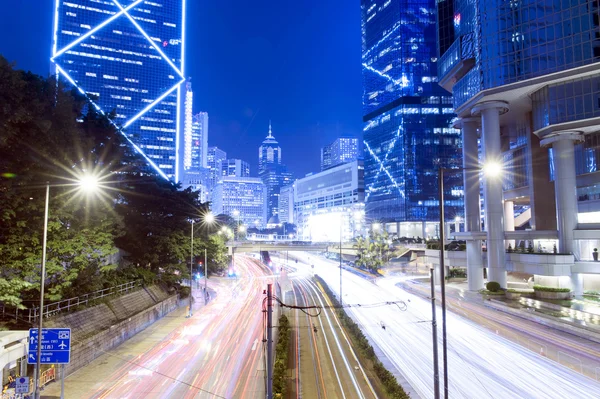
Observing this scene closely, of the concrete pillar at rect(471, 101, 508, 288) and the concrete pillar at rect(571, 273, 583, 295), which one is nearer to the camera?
the concrete pillar at rect(571, 273, 583, 295)

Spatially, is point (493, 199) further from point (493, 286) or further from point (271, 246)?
point (271, 246)

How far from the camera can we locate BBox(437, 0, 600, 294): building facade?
4803cm

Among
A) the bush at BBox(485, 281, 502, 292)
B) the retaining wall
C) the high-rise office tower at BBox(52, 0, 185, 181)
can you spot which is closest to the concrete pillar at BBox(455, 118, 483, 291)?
the bush at BBox(485, 281, 502, 292)

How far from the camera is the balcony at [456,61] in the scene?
2346 inches

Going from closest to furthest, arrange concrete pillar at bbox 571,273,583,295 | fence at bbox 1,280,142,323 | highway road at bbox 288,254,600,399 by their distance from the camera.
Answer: highway road at bbox 288,254,600,399 < fence at bbox 1,280,142,323 < concrete pillar at bbox 571,273,583,295

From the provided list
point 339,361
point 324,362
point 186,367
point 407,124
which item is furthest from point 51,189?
point 407,124

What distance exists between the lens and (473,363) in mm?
24031

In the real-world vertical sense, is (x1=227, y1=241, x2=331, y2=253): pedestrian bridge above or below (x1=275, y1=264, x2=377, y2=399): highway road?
above

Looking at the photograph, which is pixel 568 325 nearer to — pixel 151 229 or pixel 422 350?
pixel 422 350

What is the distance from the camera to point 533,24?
5088 centimetres

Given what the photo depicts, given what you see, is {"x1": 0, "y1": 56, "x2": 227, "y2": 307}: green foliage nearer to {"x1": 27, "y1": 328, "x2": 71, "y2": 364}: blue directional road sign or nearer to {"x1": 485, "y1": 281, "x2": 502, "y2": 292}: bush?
{"x1": 27, "y1": 328, "x2": 71, "y2": 364}: blue directional road sign

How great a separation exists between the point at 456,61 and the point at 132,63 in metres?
135

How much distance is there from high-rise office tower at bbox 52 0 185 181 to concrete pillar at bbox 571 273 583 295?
131646 mm

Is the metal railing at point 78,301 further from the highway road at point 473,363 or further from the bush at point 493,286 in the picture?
the bush at point 493,286
